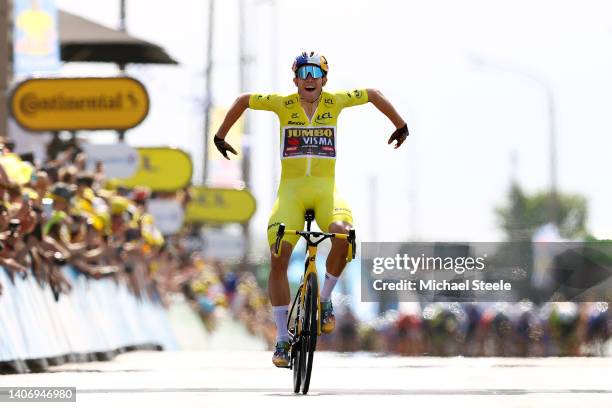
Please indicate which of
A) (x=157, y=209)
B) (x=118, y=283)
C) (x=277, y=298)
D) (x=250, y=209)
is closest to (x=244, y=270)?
(x=250, y=209)

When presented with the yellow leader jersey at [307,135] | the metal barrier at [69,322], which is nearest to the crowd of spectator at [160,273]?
the metal barrier at [69,322]

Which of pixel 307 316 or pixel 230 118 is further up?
pixel 230 118

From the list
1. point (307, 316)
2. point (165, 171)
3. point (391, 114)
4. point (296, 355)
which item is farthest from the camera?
point (165, 171)

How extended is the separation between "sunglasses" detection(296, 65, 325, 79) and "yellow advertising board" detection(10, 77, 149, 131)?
16.8m

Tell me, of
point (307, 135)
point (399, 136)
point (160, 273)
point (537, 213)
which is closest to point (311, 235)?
point (307, 135)

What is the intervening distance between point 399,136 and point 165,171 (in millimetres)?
25142

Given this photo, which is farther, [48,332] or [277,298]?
[48,332]

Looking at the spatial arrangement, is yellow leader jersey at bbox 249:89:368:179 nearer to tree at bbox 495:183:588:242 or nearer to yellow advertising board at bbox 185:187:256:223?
yellow advertising board at bbox 185:187:256:223

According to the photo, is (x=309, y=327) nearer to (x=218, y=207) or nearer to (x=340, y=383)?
(x=340, y=383)

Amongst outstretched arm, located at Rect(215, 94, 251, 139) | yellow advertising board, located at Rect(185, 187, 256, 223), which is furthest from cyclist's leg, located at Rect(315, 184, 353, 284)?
yellow advertising board, located at Rect(185, 187, 256, 223)

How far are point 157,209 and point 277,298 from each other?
2410 centimetres

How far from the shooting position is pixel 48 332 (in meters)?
20.2

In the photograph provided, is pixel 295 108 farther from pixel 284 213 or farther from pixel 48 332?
pixel 48 332

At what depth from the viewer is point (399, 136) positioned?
47.9 feet
